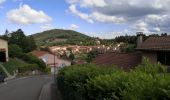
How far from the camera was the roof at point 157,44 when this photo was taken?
1515 inches

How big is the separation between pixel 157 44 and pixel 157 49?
2.15 meters

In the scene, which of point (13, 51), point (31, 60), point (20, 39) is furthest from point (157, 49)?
point (20, 39)

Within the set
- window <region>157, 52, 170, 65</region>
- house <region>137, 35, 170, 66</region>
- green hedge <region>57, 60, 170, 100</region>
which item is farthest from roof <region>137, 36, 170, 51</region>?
green hedge <region>57, 60, 170, 100</region>

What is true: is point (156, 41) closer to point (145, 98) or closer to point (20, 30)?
point (145, 98)

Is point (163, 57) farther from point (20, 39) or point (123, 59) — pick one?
point (20, 39)

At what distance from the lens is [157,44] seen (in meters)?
40.5

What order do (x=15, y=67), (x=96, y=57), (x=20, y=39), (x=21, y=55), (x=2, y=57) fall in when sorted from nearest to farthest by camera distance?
(x=96, y=57) < (x=15, y=67) < (x=2, y=57) < (x=21, y=55) < (x=20, y=39)

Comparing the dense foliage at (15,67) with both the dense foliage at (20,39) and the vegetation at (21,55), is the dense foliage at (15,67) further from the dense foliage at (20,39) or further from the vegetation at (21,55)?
the dense foliage at (20,39)

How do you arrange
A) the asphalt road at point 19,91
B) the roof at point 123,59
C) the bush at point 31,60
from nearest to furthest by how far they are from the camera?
the asphalt road at point 19,91 → the roof at point 123,59 → the bush at point 31,60

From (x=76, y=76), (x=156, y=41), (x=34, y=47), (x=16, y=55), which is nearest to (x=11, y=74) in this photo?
(x=16, y=55)

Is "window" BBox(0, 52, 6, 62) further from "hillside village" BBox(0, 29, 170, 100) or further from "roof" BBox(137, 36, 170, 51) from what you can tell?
"roof" BBox(137, 36, 170, 51)

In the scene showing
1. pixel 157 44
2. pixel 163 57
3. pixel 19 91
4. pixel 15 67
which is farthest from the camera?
pixel 15 67

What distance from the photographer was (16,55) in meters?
114

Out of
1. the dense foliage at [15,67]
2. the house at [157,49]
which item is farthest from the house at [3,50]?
the house at [157,49]
